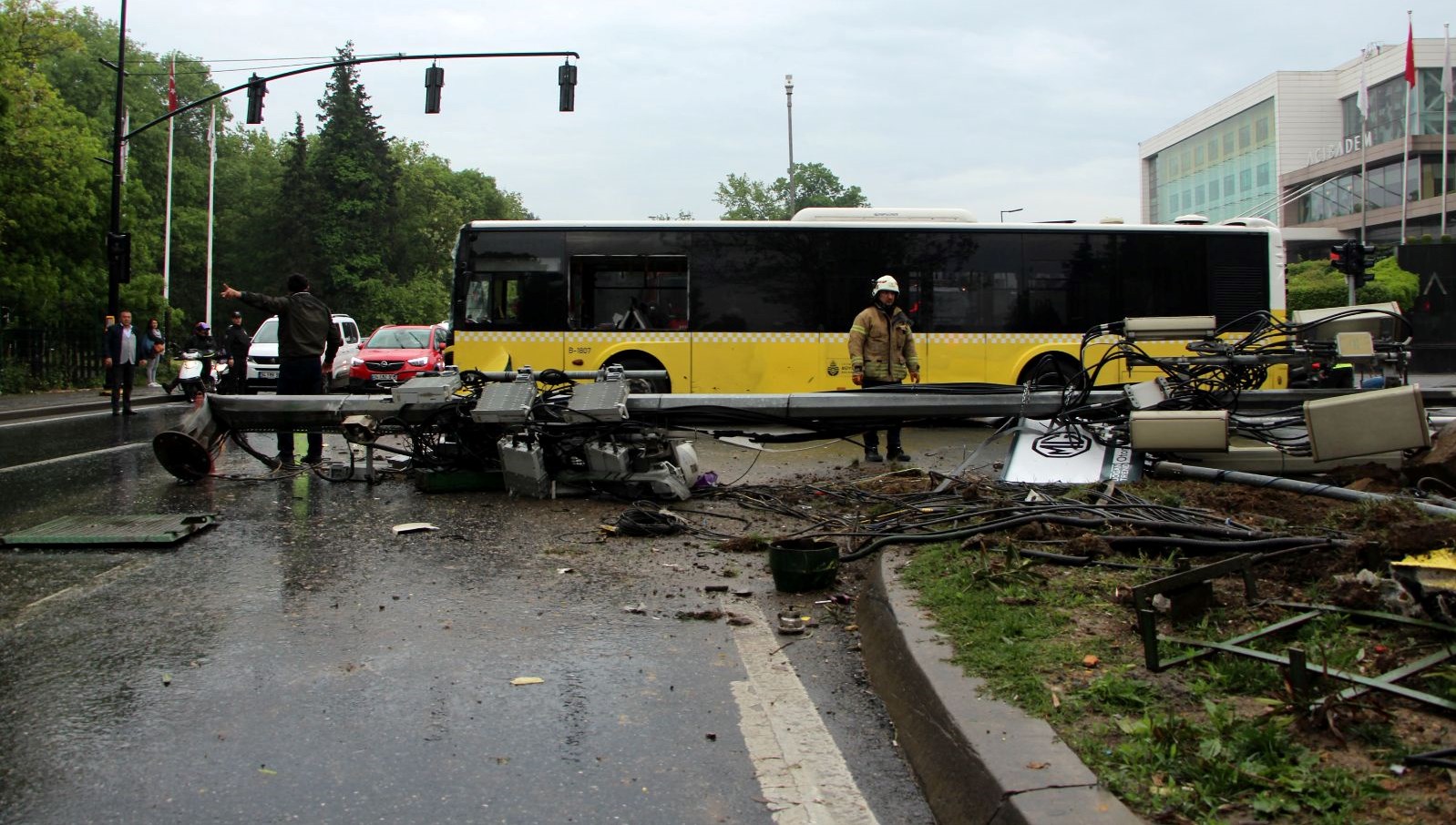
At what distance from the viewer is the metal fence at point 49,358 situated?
26.1 meters

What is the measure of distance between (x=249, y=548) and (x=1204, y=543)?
5.54 meters

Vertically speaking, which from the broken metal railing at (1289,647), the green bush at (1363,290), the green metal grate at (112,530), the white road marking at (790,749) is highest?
the green bush at (1363,290)

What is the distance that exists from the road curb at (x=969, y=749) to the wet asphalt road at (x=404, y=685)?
0.11 meters

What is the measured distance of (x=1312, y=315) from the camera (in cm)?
941

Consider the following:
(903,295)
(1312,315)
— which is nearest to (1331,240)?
(903,295)

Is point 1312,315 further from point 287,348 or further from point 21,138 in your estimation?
point 21,138

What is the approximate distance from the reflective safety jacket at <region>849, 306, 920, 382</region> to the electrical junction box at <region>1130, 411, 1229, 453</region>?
14.5ft

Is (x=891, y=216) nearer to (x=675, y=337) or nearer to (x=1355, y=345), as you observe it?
(x=675, y=337)

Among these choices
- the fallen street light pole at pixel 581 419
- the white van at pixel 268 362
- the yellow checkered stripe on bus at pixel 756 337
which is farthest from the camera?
the white van at pixel 268 362

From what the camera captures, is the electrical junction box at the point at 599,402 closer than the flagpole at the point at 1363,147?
Yes

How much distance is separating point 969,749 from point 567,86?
1878cm

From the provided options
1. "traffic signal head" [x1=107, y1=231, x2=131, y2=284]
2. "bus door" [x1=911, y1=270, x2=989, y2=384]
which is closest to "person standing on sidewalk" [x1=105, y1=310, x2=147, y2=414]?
"traffic signal head" [x1=107, y1=231, x2=131, y2=284]

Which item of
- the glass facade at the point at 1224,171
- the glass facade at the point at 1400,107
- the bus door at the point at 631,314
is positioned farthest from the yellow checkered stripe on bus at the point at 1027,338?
Result: the glass facade at the point at 1224,171

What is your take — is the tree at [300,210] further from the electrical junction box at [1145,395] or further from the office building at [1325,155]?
the electrical junction box at [1145,395]
